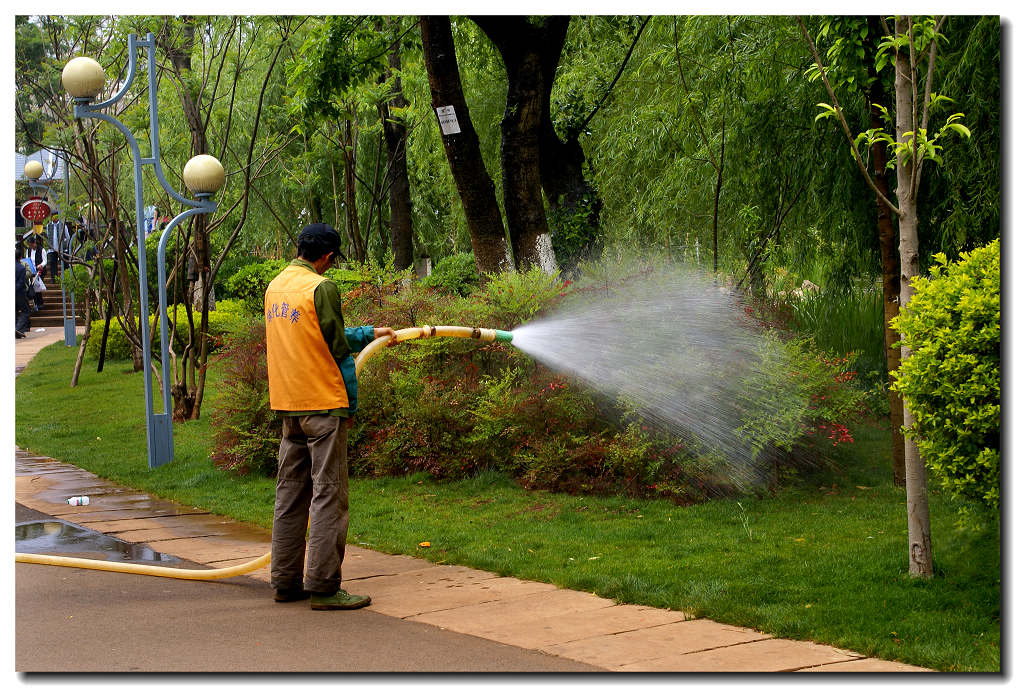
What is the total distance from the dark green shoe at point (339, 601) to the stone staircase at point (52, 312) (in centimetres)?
2346

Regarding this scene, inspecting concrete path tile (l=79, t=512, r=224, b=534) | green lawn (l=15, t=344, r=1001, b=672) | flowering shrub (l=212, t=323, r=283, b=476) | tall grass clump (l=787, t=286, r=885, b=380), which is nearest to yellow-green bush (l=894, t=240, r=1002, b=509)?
green lawn (l=15, t=344, r=1001, b=672)

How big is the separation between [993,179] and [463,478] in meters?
4.74

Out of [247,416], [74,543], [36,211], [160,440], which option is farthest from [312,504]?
[36,211]

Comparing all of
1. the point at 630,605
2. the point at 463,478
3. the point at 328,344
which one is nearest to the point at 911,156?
the point at 630,605

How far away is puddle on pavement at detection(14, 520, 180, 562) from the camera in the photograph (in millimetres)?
6379

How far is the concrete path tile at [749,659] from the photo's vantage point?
4098 millimetres

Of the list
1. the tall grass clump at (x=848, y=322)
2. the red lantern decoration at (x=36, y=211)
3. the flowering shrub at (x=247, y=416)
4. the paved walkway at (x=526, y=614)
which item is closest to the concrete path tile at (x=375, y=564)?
the paved walkway at (x=526, y=614)

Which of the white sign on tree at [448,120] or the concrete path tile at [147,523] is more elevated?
the white sign on tree at [448,120]

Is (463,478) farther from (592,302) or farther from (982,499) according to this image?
(982,499)

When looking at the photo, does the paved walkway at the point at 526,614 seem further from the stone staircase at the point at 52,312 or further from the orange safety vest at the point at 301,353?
the stone staircase at the point at 52,312

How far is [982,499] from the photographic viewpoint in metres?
4.79

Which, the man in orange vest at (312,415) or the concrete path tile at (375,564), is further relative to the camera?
the concrete path tile at (375,564)

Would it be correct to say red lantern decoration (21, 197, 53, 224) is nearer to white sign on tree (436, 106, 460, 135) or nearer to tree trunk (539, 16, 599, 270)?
tree trunk (539, 16, 599, 270)

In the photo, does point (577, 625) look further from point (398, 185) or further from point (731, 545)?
point (398, 185)
